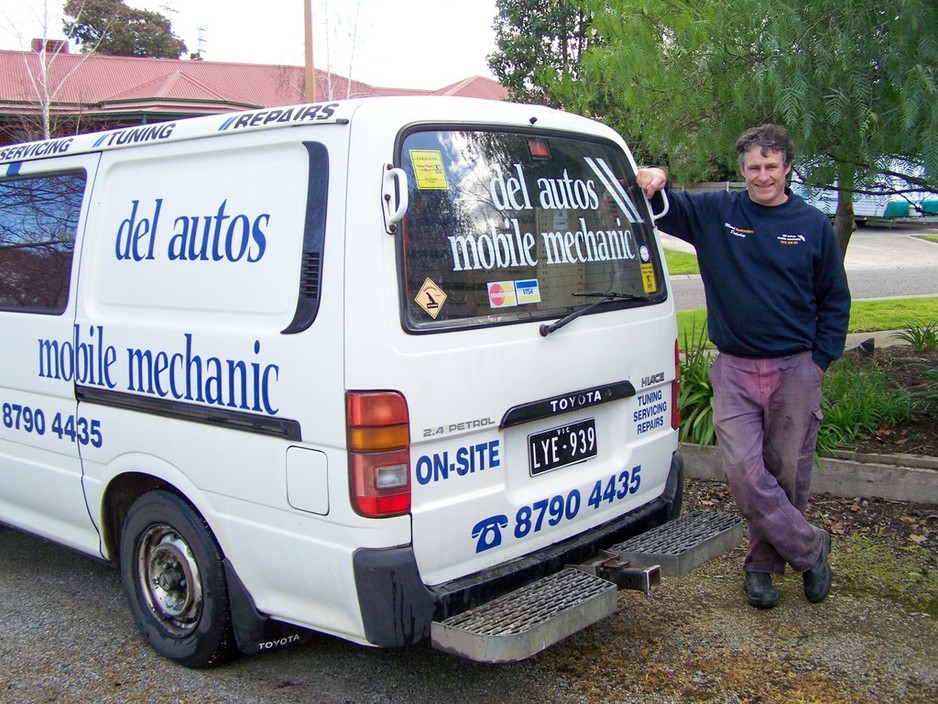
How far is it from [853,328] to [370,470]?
8.33 meters

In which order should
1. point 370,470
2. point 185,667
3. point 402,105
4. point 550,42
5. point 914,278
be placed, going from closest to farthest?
point 370,470 → point 402,105 → point 185,667 → point 914,278 → point 550,42

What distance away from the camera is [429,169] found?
3020 mm

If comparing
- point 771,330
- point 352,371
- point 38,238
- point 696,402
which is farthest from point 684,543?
point 38,238

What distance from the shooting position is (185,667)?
3582mm

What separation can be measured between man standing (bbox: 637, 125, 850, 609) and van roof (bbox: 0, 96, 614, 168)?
0.68 m

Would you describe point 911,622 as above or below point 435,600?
below

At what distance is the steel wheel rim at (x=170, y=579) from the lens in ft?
11.4

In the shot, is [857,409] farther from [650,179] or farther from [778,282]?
[650,179]

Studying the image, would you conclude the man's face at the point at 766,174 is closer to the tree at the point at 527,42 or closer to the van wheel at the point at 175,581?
the van wheel at the point at 175,581

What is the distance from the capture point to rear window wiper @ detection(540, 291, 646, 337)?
3258mm

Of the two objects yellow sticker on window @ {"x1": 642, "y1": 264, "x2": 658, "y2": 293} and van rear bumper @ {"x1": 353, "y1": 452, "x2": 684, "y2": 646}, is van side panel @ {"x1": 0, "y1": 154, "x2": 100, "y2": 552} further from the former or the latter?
yellow sticker on window @ {"x1": 642, "y1": 264, "x2": 658, "y2": 293}

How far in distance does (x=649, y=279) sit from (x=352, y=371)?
5.11ft

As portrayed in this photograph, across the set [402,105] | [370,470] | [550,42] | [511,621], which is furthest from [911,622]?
[550,42]

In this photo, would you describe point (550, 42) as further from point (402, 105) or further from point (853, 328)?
point (402, 105)
